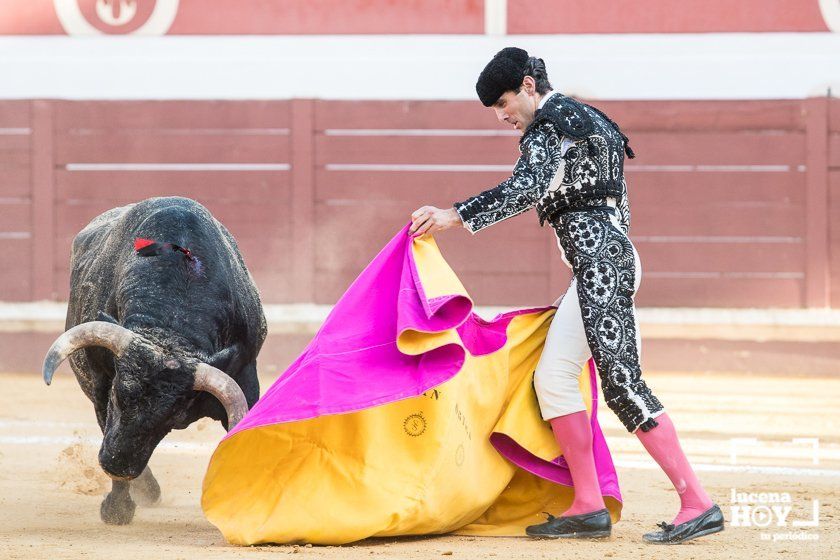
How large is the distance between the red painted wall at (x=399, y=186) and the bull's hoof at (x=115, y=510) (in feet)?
15.0

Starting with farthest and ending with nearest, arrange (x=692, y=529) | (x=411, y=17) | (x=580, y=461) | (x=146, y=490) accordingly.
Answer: (x=411, y=17) → (x=146, y=490) → (x=580, y=461) → (x=692, y=529)

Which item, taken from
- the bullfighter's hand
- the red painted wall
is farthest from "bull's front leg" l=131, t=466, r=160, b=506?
the red painted wall

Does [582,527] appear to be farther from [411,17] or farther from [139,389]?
[411,17]

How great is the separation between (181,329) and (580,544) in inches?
41.7

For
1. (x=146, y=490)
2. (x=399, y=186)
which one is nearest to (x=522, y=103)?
(x=146, y=490)

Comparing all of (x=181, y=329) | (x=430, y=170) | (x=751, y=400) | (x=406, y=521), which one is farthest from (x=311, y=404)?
(x=430, y=170)

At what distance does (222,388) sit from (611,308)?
2.97 feet

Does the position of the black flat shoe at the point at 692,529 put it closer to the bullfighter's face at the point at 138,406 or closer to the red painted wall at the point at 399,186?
the bullfighter's face at the point at 138,406

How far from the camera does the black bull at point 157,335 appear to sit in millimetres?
2883

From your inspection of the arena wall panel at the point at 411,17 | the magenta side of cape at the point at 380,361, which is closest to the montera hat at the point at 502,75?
the magenta side of cape at the point at 380,361

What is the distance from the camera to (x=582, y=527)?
274 cm

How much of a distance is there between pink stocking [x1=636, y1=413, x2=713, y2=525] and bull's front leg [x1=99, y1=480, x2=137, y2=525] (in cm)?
130

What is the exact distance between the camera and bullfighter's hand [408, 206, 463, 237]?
2.69 metres

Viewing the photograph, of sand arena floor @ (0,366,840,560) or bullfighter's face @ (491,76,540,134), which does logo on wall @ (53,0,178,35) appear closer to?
sand arena floor @ (0,366,840,560)
